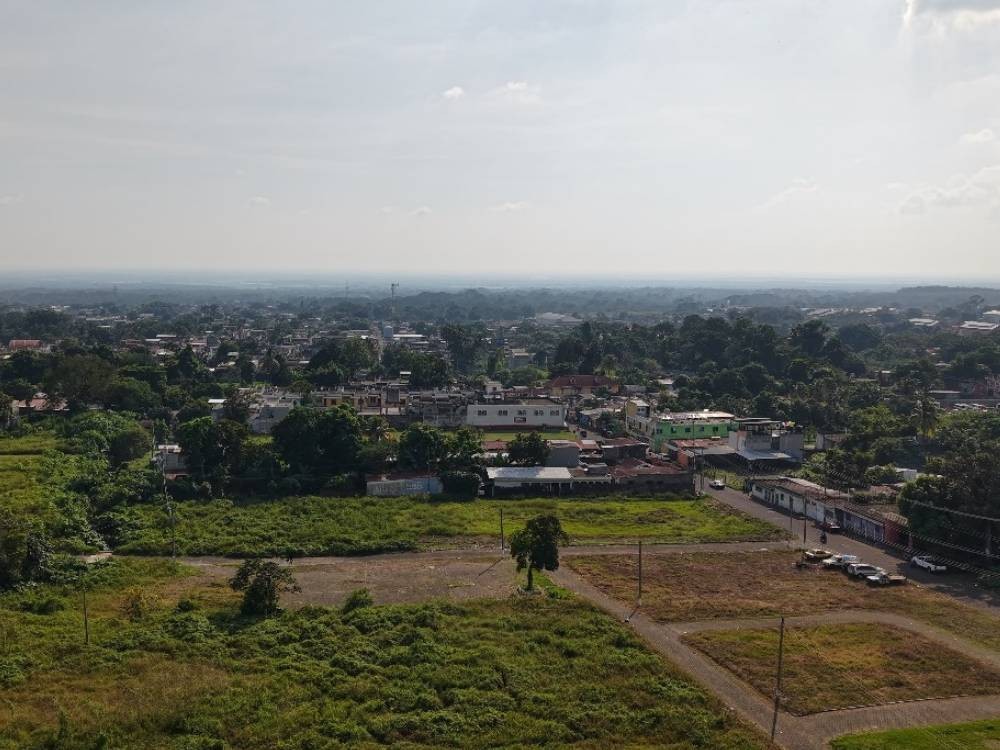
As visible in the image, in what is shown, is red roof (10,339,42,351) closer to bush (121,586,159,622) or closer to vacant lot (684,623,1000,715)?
bush (121,586,159,622)

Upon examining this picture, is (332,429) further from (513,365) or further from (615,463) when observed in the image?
(513,365)

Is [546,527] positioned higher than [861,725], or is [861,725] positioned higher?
[546,527]

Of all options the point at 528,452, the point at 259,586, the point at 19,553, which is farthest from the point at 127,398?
the point at 259,586

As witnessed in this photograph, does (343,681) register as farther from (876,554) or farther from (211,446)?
(211,446)

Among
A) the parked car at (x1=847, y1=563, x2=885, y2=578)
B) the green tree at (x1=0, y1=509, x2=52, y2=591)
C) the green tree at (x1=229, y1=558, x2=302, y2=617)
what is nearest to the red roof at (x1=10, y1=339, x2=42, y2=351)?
the green tree at (x1=0, y1=509, x2=52, y2=591)

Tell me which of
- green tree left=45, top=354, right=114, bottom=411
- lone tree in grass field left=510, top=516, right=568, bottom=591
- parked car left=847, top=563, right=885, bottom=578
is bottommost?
parked car left=847, top=563, right=885, bottom=578

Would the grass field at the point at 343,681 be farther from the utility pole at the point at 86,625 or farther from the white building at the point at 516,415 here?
the white building at the point at 516,415

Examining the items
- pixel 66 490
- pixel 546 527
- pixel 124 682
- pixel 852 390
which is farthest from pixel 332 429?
pixel 852 390
